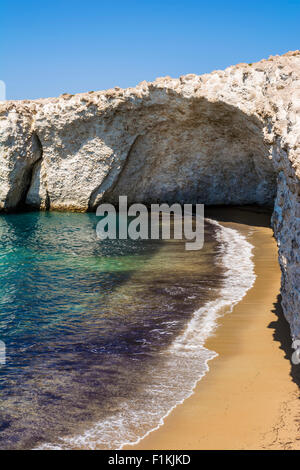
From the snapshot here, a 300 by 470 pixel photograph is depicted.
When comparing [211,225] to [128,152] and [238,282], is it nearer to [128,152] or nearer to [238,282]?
[128,152]

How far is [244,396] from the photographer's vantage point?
6.24 metres

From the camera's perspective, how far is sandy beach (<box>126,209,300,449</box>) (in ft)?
17.2

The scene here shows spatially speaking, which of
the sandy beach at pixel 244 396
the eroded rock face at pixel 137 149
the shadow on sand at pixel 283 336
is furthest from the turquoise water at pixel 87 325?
the eroded rock face at pixel 137 149

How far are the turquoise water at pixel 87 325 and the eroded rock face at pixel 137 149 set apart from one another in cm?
1062

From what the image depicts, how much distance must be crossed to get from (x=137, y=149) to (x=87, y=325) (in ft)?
73.9

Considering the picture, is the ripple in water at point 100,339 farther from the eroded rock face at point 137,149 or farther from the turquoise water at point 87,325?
the eroded rock face at point 137,149

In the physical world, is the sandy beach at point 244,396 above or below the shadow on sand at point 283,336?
below

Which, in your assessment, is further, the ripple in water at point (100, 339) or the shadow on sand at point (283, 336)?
the shadow on sand at point (283, 336)

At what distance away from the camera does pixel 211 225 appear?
24.3m

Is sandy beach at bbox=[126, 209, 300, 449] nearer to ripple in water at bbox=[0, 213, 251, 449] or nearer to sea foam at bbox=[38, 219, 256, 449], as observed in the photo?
sea foam at bbox=[38, 219, 256, 449]

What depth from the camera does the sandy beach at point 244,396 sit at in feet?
17.2

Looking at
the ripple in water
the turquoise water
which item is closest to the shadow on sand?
the ripple in water

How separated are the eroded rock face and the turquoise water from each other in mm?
10621
